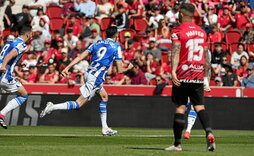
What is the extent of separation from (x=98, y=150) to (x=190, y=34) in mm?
2278

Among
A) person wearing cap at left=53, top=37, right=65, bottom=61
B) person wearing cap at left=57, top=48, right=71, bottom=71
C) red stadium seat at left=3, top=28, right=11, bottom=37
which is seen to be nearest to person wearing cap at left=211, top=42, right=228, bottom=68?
person wearing cap at left=57, top=48, right=71, bottom=71

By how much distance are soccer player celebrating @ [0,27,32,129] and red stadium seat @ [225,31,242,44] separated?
13177 millimetres

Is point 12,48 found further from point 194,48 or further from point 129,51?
point 129,51

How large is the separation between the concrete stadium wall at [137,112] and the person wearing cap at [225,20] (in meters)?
7.34

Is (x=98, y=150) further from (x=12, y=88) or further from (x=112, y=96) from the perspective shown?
(x=112, y=96)

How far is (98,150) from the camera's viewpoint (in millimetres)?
10477

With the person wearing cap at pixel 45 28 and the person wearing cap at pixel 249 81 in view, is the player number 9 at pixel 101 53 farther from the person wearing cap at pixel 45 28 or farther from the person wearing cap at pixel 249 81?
the person wearing cap at pixel 45 28

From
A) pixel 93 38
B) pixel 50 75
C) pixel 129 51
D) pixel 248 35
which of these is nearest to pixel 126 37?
pixel 129 51

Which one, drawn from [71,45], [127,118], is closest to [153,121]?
[127,118]

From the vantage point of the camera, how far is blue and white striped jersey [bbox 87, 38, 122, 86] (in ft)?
49.8

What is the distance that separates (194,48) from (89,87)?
16.5 ft

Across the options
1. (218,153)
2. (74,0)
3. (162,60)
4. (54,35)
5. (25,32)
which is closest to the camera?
(218,153)

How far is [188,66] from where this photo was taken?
1052cm

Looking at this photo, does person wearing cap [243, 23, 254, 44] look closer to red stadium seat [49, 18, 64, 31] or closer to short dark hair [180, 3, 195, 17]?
red stadium seat [49, 18, 64, 31]
